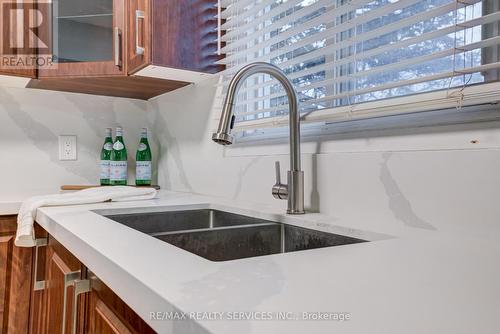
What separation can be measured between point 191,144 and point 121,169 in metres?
0.38

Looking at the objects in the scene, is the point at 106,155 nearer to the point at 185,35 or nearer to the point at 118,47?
the point at 118,47

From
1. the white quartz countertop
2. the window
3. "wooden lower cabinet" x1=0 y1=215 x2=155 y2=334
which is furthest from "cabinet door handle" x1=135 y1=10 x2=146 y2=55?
the white quartz countertop

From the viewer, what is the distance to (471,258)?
1.94 ft

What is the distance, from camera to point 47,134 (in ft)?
5.94

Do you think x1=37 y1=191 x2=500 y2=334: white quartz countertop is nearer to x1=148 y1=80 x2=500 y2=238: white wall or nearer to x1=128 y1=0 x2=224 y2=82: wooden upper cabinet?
x1=148 y1=80 x2=500 y2=238: white wall

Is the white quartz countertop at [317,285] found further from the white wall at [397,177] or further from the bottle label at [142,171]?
the bottle label at [142,171]

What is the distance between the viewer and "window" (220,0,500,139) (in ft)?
2.49

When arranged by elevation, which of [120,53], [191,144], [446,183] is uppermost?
[120,53]

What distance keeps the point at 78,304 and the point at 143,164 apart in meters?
1.13

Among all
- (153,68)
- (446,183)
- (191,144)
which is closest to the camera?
(446,183)

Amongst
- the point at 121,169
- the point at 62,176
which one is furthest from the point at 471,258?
the point at 62,176

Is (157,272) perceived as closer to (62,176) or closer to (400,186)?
(400,186)

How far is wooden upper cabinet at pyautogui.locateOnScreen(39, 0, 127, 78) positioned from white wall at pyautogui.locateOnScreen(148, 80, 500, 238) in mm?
603

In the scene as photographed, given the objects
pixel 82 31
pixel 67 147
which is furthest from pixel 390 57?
pixel 67 147
